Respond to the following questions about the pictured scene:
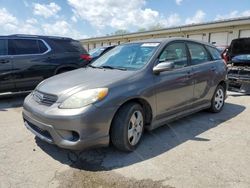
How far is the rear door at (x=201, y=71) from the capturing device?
481 cm

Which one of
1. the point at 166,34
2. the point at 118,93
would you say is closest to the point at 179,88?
the point at 118,93

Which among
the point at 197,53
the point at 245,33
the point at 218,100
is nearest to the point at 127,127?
the point at 197,53

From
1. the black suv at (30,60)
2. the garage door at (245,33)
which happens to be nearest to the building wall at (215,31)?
the garage door at (245,33)

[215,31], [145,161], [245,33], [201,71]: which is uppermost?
[215,31]

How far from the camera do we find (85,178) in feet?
9.73

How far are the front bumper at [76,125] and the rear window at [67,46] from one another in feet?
14.7

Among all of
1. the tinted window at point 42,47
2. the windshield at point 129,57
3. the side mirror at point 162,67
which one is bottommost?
the side mirror at point 162,67

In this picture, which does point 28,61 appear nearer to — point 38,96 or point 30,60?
point 30,60

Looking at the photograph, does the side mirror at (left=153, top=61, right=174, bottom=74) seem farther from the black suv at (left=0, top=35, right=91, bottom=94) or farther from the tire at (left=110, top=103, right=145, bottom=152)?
the black suv at (left=0, top=35, right=91, bottom=94)

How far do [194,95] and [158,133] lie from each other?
1.05 m

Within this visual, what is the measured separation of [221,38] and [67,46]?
1583 centimetres

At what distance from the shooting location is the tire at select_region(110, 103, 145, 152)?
11.1 ft

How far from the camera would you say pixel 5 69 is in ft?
21.5

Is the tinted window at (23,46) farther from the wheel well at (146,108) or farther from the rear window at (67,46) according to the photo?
the wheel well at (146,108)
